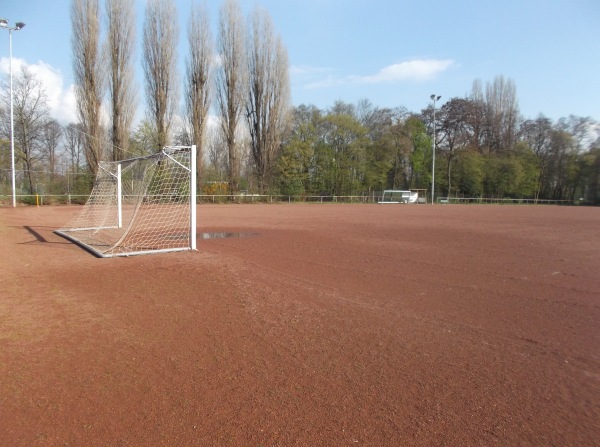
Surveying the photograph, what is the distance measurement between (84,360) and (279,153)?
43787mm

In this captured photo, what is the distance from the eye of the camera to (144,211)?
16.8 m

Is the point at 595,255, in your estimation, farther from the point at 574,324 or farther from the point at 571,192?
the point at 571,192

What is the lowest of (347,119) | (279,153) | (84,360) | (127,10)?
(84,360)

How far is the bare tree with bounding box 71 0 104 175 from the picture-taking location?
33.0 meters

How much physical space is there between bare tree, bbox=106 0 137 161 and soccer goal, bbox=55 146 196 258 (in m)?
17.3

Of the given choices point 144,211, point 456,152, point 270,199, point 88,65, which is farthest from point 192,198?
point 456,152

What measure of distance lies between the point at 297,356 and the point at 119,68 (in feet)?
125

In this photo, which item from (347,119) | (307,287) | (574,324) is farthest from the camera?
(347,119)

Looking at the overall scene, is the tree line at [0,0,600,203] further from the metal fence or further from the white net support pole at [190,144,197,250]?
the white net support pole at [190,144,197,250]

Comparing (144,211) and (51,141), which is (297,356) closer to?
(144,211)

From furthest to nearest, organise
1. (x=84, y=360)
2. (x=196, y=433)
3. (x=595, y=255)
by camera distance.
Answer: (x=595, y=255), (x=84, y=360), (x=196, y=433)

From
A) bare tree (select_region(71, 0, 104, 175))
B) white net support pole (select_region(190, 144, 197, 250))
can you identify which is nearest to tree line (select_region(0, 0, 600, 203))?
bare tree (select_region(71, 0, 104, 175))

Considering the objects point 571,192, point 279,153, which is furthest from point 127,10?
point 571,192

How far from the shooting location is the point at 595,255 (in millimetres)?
9984
